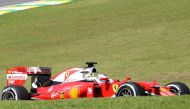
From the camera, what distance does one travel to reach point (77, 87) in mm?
12641

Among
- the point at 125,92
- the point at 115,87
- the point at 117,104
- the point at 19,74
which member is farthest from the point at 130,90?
the point at 19,74

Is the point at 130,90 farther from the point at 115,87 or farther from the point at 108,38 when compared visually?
the point at 108,38

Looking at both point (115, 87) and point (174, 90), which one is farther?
point (174, 90)

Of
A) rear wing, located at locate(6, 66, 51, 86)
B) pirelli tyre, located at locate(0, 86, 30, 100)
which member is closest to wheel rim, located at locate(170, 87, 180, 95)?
pirelli tyre, located at locate(0, 86, 30, 100)

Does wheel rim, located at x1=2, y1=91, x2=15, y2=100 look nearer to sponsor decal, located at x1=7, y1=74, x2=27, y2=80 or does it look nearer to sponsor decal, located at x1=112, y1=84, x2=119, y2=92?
sponsor decal, located at x1=7, y1=74, x2=27, y2=80

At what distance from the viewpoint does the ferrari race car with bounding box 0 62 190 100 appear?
12.2 meters

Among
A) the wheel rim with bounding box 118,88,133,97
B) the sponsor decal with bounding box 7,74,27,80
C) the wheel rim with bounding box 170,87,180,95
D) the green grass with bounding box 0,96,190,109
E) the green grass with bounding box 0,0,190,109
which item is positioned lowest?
the green grass with bounding box 0,96,190,109

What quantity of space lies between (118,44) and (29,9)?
11.4 metres

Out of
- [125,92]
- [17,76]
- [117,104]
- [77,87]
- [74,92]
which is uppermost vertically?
[17,76]

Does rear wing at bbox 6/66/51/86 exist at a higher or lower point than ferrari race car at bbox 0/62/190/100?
higher

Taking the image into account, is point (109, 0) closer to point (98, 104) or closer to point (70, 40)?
point (70, 40)

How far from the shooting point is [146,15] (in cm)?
3072

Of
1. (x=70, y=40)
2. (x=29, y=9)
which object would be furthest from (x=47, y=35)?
(x=29, y=9)

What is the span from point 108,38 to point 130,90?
15434 millimetres
